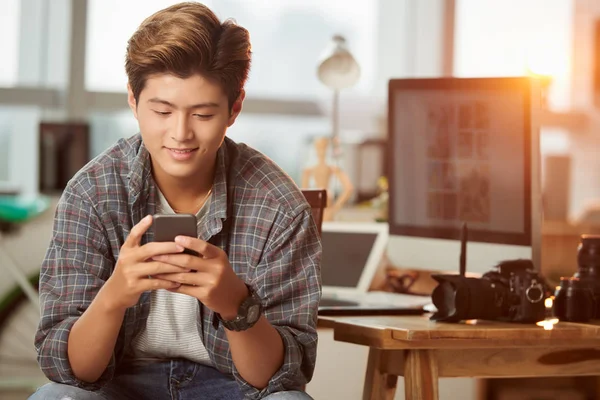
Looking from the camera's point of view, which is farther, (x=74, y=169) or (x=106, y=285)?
(x=74, y=169)

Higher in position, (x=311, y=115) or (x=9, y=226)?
(x=311, y=115)

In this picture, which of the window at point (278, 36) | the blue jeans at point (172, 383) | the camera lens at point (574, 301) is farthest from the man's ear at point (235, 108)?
the window at point (278, 36)

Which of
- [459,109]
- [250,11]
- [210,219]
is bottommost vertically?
[210,219]

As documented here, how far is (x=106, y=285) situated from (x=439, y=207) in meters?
0.90

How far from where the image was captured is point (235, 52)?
4.52 feet

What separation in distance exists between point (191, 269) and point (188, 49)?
1.07 ft

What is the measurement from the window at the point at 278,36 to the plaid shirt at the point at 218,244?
1975 millimetres

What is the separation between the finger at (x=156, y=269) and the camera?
1.17m

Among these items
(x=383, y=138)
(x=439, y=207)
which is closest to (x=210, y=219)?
(x=439, y=207)

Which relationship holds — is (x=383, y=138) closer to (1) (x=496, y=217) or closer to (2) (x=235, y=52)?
(1) (x=496, y=217)

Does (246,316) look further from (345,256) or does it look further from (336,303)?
(345,256)

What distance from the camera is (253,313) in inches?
49.7

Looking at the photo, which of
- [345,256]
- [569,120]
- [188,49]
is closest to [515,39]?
[569,120]

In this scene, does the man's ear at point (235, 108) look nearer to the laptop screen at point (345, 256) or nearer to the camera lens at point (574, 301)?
the camera lens at point (574, 301)
